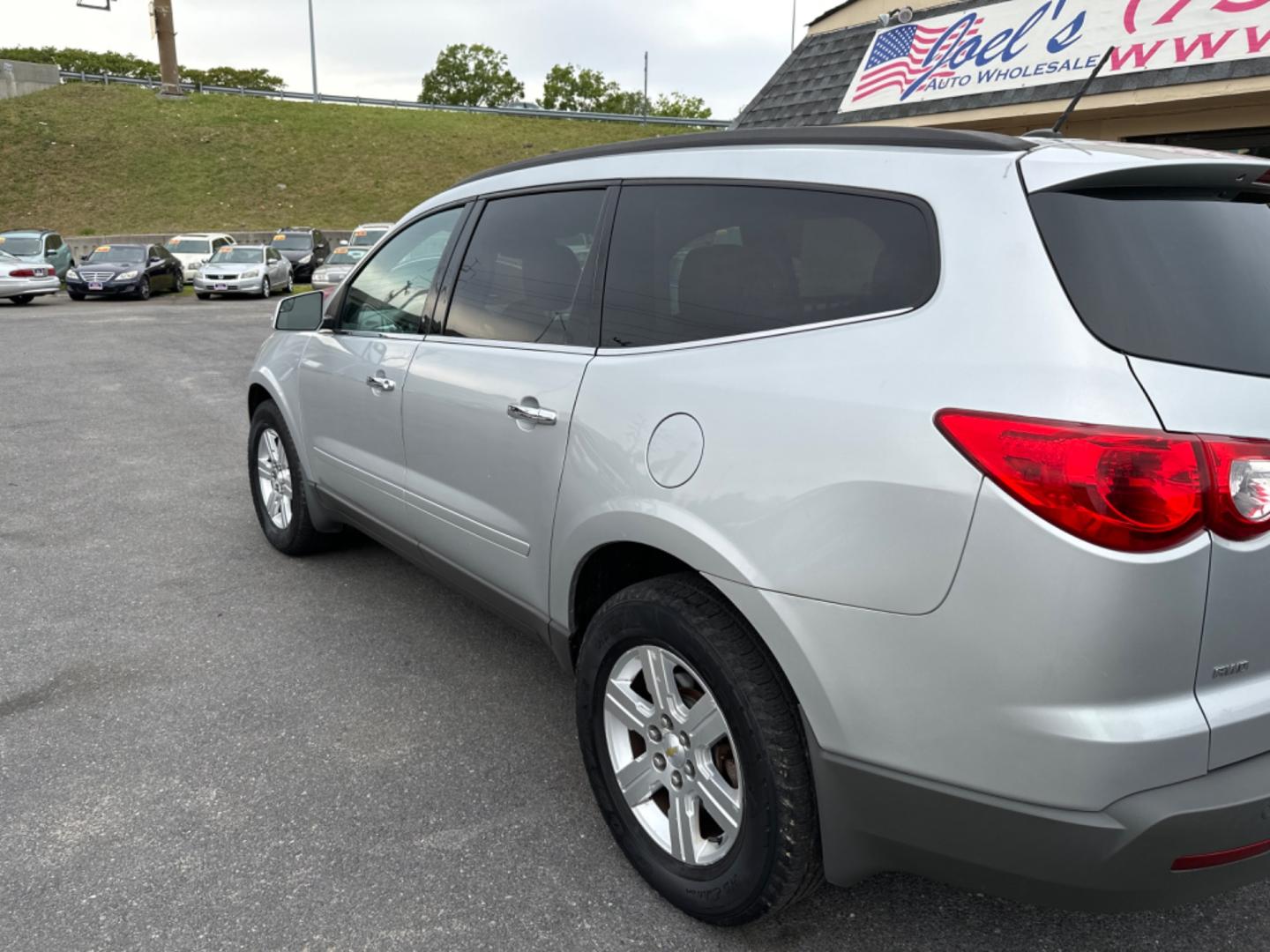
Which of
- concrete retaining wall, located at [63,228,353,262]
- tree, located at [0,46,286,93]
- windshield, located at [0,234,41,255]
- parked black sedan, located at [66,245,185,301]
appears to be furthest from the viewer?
tree, located at [0,46,286,93]

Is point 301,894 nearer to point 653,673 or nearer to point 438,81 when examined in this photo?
point 653,673

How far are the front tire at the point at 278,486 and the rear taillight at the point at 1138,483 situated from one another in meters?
3.63

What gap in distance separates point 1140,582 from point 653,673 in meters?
1.14

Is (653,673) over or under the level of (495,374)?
under

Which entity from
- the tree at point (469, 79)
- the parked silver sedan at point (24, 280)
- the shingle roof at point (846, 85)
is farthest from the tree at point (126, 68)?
the shingle roof at point (846, 85)

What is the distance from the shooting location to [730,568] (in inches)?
80.5

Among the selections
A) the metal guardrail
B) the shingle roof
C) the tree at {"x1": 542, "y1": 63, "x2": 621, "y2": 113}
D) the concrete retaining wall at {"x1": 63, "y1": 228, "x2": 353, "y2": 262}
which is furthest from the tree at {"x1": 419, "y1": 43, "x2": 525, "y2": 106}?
the shingle roof

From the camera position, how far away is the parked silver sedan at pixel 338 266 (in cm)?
2069

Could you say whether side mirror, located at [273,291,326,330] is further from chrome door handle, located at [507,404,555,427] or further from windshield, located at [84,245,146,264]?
windshield, located at [84,245,146,264]

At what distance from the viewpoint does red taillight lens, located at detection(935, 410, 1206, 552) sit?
5.23ft

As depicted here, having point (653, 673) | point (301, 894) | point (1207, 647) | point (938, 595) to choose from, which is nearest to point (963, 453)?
point (938, 595)

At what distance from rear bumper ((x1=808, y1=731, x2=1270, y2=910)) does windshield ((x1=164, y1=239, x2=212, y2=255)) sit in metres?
29.3

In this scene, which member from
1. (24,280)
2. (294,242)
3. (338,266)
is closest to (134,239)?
(294,242)

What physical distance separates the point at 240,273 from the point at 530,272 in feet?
74.4
